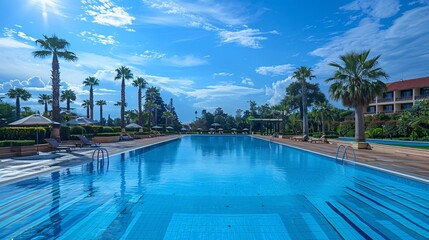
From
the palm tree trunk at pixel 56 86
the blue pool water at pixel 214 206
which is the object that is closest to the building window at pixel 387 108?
the blue pool water at pixel 214 206

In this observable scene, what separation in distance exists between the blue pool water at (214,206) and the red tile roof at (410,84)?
135 feet

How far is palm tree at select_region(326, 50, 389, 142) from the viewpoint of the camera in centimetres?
1752

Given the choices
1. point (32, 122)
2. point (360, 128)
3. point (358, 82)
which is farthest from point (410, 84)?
point (32, 122)

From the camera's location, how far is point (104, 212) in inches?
237

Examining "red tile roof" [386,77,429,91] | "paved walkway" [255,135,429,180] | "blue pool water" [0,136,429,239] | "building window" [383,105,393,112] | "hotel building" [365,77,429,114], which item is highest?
"red tile roof" [386,77,429,91]

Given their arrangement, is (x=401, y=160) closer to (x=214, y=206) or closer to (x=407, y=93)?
(x=214, y=206)

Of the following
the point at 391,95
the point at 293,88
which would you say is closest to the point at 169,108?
the point at 293,88

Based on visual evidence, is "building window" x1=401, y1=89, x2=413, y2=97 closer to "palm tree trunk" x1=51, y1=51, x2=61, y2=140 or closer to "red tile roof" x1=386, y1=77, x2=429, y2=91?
"red tile roof" x1=386, y1=77, x2=429, y2=91

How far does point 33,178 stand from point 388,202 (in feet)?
31.7

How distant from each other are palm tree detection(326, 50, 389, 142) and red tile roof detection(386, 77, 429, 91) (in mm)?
Answer: 31226

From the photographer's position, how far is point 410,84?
44.4m

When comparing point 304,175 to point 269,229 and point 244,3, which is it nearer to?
point 269,229

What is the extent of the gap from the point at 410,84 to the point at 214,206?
4896 cm

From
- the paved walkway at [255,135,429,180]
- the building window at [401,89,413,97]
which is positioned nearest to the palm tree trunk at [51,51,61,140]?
the paved walkway at [255,135,429,180]
